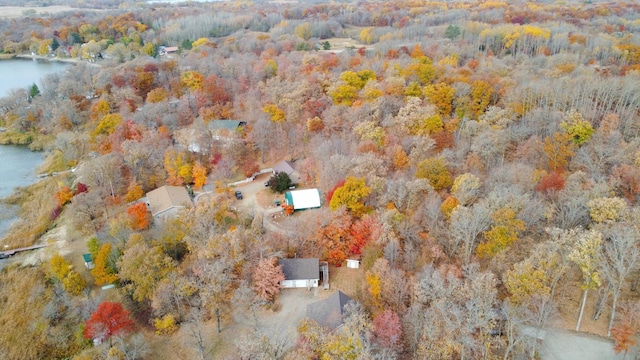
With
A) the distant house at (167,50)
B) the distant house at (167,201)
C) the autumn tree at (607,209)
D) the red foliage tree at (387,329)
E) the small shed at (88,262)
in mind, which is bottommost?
the small shed at (88,262)

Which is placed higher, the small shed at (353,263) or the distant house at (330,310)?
the distant house at (330,310)

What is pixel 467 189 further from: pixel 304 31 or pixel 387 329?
pixel 304 31

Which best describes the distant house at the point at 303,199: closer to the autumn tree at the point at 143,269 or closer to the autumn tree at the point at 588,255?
the autumn tree at the point at 143,269

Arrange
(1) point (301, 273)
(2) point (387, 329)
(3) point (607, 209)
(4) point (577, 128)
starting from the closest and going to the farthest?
(2) point (387, 329), (3) point (607, 209), (1) point (301, 273), (4) point (577, 128)

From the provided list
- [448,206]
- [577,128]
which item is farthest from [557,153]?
[448,206]

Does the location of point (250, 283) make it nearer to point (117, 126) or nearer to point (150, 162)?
point (150, 162)

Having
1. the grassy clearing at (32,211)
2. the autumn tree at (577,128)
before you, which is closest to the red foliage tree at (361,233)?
the autumn tree at (577,128)
